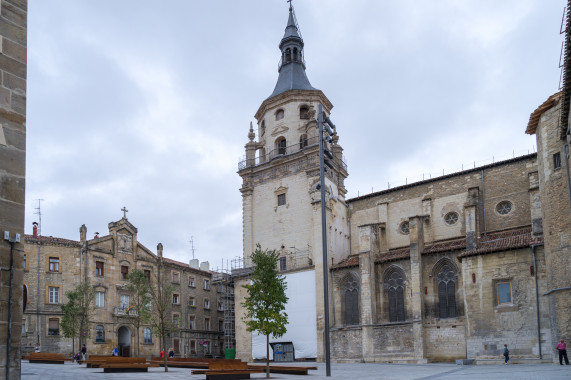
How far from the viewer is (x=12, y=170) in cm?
952

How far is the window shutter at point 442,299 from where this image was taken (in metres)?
37.8

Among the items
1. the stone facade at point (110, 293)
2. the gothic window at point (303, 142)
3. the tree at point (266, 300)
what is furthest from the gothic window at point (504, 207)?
the stone facade at point (110, 293)

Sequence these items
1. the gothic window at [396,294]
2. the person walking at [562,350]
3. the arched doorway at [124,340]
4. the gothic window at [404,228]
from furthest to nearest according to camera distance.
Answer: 1. the arched doorway at [124,340]
2. the gothic window at [404,228]
3. the gothic window at [396,294]
4. the person walking at [562,350]

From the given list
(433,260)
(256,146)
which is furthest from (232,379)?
(256,146)

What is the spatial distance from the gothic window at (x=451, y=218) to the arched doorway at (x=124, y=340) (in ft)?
95.9

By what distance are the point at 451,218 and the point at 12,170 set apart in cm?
3720

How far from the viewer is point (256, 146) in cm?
5166

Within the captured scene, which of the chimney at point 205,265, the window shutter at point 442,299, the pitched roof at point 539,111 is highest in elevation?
the pitched roof at point 539,111

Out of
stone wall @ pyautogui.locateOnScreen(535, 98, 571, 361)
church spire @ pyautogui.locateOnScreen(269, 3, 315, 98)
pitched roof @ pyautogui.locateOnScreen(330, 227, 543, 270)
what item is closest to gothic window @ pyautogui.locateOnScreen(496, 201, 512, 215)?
pitched roof @ pyautogui.locateOnScreen(330, 227, 543, 270)

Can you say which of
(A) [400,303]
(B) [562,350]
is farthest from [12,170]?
(A) [400,303]

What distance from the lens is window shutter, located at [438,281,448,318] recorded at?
37844 millimetres

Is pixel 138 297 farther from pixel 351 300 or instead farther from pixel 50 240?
pixel 351 300

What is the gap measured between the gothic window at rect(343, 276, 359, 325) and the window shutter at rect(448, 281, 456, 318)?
23.9 feet

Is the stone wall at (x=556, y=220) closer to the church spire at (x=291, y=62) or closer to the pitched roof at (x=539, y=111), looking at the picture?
the pitched roof at (x=539, y=111)
